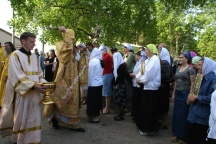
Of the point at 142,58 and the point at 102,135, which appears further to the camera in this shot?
the point at 142,58

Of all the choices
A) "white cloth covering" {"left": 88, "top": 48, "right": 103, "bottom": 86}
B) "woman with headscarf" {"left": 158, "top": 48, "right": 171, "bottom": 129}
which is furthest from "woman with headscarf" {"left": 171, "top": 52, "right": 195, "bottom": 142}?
"white cloth covering" {"left": 88, "top": 48, "right": 103, "bottom": 86}

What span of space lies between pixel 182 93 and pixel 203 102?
2.54 ft

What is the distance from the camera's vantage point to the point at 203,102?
4270 mm

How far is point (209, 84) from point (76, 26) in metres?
10.9

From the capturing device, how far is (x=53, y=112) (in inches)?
215

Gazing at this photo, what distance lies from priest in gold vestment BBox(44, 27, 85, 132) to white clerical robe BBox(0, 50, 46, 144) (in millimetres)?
971

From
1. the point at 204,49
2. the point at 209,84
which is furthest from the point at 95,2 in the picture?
the point at 204,49

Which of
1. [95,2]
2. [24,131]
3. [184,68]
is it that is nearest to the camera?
[24,131]

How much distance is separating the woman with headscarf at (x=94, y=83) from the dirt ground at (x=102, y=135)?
0.30 meters

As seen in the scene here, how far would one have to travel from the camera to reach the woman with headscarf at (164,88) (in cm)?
579

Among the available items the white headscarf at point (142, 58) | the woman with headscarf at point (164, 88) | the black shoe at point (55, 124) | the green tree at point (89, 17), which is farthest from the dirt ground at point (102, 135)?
the green tree at point (89, 17)

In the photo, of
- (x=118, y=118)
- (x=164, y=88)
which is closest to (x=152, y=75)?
(x=164, y=88)

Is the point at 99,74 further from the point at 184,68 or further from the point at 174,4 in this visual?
the point at 174,4

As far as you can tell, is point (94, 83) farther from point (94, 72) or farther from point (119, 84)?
point (119, 84)
